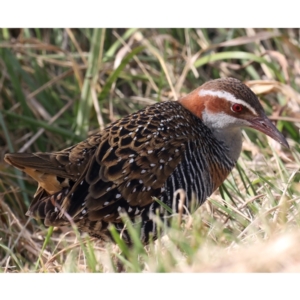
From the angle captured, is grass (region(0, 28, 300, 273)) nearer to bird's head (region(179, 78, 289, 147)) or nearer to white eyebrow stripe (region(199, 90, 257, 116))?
bird's head (region(179, 78, 289, 147))

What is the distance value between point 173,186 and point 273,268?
134 cm

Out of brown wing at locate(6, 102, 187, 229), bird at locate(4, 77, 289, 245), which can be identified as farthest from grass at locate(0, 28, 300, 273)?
brown wing at locate(6, 102, 187, 229)

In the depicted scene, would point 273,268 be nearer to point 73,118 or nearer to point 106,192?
point 106,192

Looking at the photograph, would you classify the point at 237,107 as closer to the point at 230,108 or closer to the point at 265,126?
the point at 230,108

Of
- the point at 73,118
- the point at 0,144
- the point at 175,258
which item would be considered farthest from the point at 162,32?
the point at 175,258

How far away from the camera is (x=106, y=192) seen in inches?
142

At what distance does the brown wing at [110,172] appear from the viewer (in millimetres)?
3607

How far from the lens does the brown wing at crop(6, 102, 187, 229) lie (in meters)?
3.61

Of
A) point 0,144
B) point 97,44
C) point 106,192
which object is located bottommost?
point 0,144

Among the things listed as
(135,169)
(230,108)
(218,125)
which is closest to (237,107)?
(230,108)

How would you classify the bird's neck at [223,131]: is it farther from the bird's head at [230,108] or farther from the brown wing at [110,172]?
the brown wing at [110,172]

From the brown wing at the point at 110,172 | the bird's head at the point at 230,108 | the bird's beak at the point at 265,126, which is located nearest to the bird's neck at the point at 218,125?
the bird's head at the point at 230,108

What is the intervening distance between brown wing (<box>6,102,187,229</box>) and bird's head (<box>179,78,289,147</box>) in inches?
14.0

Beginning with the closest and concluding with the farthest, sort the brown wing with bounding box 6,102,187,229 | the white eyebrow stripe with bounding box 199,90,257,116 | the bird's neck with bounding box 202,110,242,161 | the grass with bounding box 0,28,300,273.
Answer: the brown wing with bounding box 6,102,187,229 → the white eyebrow stripe with bounding box 199,90,257,116 → the bird's neck with bounding box 202,110,242,161 → the grass with bounding box 0,28,300,273
